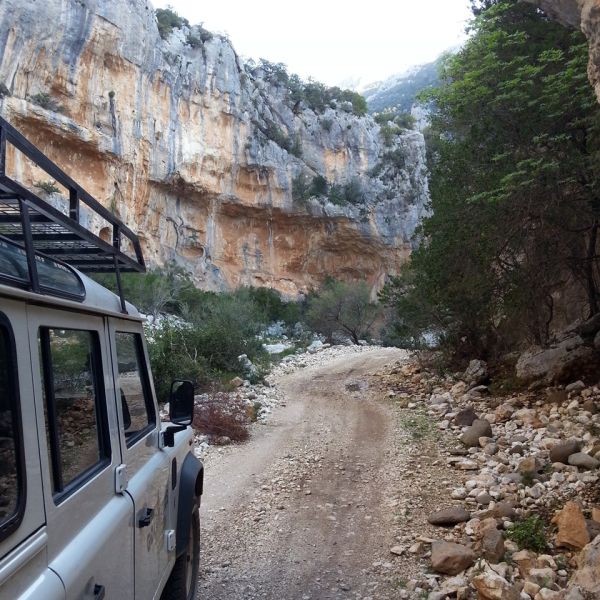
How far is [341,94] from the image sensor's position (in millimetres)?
49719

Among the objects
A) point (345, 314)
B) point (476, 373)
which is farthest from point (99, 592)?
point (345, 314)

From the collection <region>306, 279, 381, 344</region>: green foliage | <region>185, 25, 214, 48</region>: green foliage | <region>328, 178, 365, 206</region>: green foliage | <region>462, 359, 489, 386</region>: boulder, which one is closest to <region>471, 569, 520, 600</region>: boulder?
<region>462, 359, 489, 386</region>: boulder

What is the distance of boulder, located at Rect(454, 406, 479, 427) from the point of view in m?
8.23

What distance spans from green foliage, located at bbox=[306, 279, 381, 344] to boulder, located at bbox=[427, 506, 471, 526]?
28.1 meters

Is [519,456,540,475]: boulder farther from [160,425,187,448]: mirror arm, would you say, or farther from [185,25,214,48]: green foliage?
[185,25,214,48]: green foliage

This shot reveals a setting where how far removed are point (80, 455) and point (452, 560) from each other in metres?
3.01

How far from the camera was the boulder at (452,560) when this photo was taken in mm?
3775

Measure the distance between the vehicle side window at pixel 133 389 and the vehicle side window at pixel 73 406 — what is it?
0.28 meters

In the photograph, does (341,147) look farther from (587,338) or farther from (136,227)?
(587,338)

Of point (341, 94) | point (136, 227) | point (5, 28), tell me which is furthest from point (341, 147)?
point (5, 28)

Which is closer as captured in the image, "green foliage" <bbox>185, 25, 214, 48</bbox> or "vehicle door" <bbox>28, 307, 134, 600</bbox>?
"vehicle door" <bbox>28, 307, 134, 600</bbox>

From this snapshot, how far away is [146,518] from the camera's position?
7.31 ft

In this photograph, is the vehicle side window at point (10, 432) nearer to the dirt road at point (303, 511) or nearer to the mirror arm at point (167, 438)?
the mirror arm at point (167, 438)

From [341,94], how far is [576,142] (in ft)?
147
